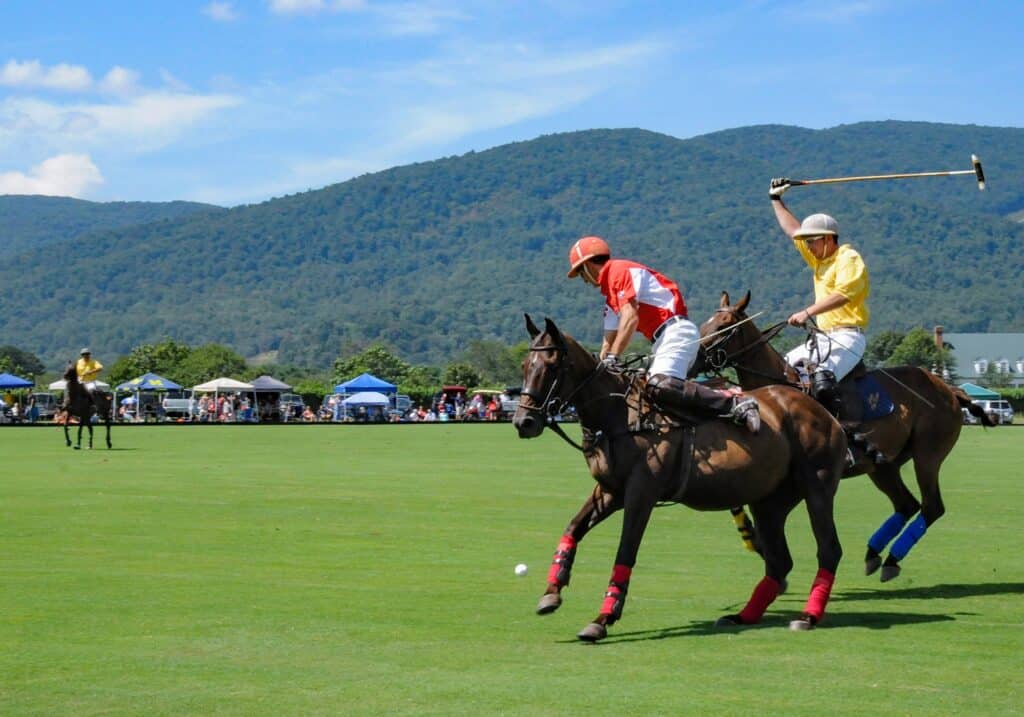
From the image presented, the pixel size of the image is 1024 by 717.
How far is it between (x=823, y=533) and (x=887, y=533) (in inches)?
109

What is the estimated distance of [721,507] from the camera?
35.7 feet

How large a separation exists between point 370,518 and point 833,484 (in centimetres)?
822

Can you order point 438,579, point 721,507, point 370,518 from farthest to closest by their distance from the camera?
point 370,518
point 438,579
point 721,507

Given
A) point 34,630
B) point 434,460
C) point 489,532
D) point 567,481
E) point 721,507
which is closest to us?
point 34,630

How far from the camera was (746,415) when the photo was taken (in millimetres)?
10758

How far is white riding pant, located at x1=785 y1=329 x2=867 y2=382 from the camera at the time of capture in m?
13.2

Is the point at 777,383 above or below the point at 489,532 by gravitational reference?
above

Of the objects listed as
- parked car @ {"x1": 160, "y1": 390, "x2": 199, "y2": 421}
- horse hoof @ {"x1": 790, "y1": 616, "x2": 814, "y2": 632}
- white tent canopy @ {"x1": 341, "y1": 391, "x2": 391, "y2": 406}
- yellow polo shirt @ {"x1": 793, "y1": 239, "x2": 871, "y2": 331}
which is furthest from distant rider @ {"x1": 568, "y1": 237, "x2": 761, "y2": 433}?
white tent canopy @ {"x1": 341, "y1": 391, "x2": 391, "y2": 406}

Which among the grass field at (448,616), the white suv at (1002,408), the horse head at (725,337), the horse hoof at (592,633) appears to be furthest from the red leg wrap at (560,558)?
the white suv at (1002,408)

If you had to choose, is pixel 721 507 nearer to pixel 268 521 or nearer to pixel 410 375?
pixel 268 521

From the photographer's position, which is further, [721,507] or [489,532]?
[489,532]

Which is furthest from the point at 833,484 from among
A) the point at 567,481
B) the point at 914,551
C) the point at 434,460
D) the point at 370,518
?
the point at 434,460

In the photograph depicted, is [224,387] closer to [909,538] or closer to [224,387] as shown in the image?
[224,387]

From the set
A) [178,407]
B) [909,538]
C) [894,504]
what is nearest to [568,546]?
[909,538]
